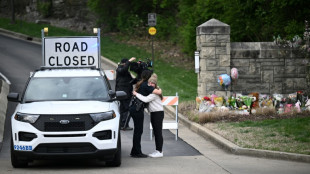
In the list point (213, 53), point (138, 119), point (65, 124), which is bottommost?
point (138, 119)

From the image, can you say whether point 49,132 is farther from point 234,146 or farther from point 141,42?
point 141,42

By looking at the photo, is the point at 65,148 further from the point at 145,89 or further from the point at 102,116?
the point at 145,89

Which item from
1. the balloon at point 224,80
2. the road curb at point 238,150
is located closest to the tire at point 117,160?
the road curb at point 238,150

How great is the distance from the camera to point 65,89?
12680 mm

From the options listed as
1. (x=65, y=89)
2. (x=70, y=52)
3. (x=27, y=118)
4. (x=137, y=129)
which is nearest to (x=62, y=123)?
(x=27, y=118)

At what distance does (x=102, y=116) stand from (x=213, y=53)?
8.54m

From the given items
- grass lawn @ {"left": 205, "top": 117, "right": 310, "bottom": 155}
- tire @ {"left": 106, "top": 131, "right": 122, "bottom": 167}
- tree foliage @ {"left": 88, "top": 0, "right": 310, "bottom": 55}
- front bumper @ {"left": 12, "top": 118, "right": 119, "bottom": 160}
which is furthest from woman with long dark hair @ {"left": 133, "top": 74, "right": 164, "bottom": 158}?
tree foliage @ {"left": 88, "top": 0, "right": 310, "bottom": 55}

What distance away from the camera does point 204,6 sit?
100ft

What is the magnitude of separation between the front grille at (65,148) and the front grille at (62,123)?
0.27m

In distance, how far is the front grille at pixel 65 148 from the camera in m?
11.2

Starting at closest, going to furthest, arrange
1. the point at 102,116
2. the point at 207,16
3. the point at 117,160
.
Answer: the point at 102,116 < the point at 117,160 < the point at 207,16

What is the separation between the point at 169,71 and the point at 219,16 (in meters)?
3.63

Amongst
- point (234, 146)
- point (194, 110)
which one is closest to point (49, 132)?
point (234, 146)

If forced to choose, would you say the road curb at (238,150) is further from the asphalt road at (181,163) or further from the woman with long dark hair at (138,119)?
the woman with long dark hair at (138,119)
